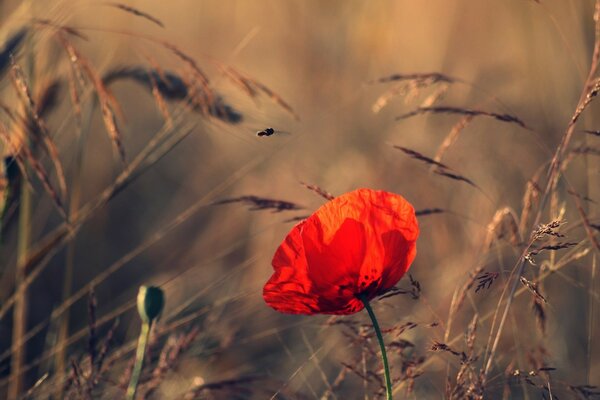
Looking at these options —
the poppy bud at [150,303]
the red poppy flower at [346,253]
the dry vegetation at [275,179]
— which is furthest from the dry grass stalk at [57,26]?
→ the red poppy flower at [346,253]

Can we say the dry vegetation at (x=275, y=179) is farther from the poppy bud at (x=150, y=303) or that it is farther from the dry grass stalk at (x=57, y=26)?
the poppy bud at (x=150, y=303)

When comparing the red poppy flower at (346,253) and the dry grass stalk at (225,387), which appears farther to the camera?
the dry grass stalk at (225,387)

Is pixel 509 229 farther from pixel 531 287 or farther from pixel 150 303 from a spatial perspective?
pixel 150 303

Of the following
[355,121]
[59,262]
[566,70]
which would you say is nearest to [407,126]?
[355,121]

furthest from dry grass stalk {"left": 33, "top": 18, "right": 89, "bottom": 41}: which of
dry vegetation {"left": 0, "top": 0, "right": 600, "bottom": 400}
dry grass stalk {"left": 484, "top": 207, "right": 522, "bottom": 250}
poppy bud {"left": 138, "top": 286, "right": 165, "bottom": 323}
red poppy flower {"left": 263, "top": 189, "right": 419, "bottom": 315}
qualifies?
dry grass stalk {"left": 484, "top": 207, "right": 522, "bottom": 250}

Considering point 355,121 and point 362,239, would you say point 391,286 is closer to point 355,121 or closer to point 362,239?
point 362,239

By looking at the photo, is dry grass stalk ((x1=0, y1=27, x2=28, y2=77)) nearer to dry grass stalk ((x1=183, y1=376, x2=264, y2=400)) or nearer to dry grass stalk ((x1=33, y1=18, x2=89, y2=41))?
dry grass stalk ((x1=33, y1=18, x2=89, y2=41))
